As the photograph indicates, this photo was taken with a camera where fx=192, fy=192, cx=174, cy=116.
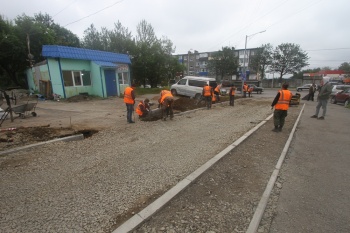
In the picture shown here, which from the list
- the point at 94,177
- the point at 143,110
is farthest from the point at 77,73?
the point at 94,177

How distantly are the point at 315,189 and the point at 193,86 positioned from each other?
14.1m

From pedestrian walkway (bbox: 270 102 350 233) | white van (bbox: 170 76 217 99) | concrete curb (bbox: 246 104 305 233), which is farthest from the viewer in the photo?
white van (bbox: 170 76 217 99)

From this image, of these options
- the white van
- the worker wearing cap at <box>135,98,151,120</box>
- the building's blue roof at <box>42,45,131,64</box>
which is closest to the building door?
the building's blue roof at <box>42,45,131,64</box>

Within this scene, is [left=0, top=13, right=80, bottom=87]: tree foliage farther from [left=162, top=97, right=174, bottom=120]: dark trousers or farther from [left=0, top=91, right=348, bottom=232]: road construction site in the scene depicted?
[left=0, top=91, right=348, bottom=232]: road construction site

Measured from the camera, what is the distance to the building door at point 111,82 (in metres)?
18.2

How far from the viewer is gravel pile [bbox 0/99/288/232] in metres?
2.42

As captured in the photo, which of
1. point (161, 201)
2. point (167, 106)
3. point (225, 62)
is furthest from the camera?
point (225, 62)

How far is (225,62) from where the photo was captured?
59.8 m

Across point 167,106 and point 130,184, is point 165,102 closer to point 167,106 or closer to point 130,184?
point 167,106

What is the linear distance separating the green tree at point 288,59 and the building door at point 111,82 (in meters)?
60.6

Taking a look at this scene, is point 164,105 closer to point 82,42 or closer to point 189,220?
point 189,220

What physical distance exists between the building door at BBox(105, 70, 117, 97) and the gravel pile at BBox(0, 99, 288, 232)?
525 inches

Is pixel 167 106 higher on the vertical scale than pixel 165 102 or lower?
lower

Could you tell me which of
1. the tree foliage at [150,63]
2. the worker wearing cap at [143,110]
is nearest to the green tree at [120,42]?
the tree foliage at [150,63]
